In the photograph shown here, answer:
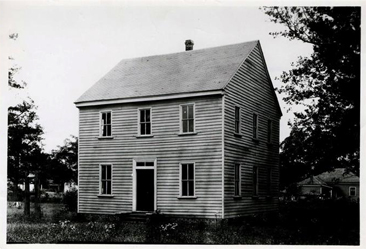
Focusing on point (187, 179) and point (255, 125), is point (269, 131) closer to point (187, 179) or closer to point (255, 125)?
point (255, 125)

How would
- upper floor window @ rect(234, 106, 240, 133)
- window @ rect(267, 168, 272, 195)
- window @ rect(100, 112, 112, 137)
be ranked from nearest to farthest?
upper floor window @ rect(234, 106, 240, 133), window @ rect(100, 112, 112, 137), window @ rect(267, 168, 272, 195)

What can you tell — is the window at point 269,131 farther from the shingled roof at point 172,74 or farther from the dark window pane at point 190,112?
the dark window pane at point 190,112

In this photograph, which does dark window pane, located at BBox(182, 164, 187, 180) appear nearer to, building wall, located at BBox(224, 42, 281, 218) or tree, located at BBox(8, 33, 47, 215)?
building wall, located at BBox(224, 42, 281, 218)

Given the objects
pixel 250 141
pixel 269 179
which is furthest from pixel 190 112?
Answer: pixel 269 179

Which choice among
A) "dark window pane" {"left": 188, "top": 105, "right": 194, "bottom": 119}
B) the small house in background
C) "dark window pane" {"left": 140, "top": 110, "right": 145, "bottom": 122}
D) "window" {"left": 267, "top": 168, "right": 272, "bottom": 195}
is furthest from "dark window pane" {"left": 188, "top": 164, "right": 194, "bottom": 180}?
the small house in background

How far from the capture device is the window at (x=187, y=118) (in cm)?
2233

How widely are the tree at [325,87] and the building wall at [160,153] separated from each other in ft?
11.0

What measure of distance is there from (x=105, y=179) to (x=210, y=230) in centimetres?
676

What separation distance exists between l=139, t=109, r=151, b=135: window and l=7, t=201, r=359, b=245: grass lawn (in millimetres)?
4068

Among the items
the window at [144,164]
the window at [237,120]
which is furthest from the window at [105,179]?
the window at [237,120]

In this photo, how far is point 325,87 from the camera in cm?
1956

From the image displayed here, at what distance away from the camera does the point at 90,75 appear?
829 inches

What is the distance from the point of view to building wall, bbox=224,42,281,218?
21875 millimetres

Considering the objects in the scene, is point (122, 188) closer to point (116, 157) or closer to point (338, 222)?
point (116, 157)
